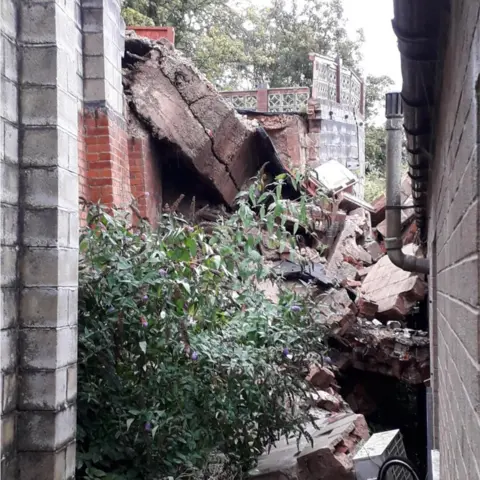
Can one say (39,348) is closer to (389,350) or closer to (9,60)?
(9,60)

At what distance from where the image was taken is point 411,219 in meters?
9.41

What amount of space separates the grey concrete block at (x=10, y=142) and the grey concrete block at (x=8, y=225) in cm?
25

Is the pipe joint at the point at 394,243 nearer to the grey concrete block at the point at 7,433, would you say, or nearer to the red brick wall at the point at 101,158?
the red brick wall at the point at 101,158

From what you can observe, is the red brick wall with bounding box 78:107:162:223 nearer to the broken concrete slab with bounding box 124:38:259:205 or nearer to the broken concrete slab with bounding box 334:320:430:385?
the broken concrete slab with bounding box 124:38:259:205

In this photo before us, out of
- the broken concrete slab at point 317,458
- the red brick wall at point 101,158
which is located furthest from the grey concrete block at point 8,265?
the broken concrete slab at point 317,458

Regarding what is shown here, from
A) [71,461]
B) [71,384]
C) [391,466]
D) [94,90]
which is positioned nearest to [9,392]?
[71,384]

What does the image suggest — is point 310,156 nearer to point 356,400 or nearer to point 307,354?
point 356,400

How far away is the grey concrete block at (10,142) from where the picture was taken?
3.14m

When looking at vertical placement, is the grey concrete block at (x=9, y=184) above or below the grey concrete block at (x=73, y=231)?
above

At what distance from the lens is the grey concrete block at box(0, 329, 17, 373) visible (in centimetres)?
312

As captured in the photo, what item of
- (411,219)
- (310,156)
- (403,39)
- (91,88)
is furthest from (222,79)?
(403,39)

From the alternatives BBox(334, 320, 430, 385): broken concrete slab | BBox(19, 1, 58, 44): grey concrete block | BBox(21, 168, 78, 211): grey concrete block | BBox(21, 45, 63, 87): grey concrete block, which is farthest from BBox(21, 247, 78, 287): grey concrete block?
BBox(334, 320, 430, 385): broken concrete slab

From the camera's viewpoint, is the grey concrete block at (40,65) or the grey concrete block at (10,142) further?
the grey concrete block at (40,65)

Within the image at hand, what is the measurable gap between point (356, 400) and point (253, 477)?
14.6 ft
